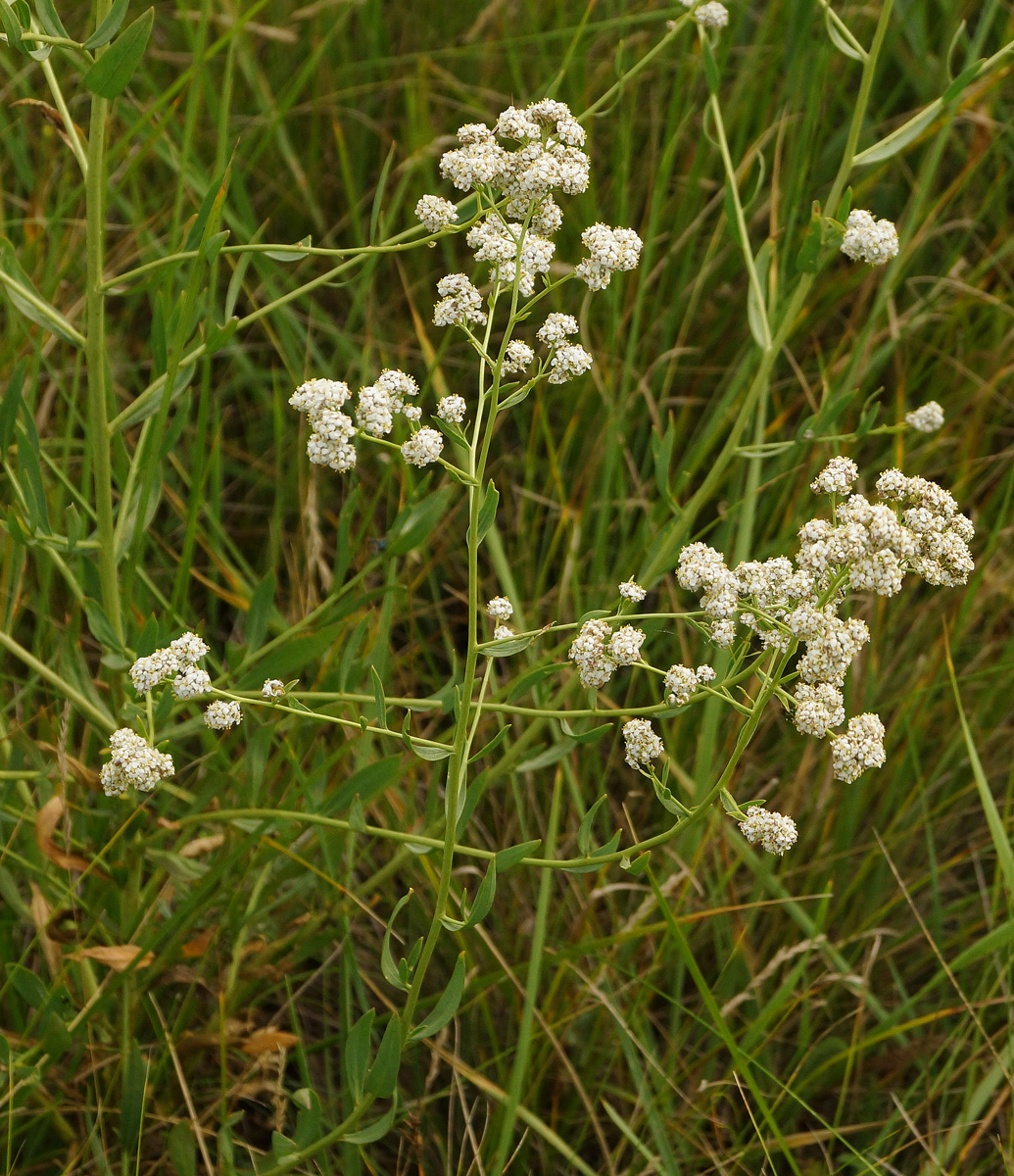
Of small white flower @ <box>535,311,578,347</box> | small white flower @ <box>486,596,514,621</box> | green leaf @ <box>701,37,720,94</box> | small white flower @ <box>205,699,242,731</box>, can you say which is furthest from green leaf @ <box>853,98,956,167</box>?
small white flower @ <box>205,699,242,731</box>

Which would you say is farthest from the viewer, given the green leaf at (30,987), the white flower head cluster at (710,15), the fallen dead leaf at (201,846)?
the fallen dead leaf at (201,846)

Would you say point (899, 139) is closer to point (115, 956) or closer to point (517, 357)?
point (517, 357)

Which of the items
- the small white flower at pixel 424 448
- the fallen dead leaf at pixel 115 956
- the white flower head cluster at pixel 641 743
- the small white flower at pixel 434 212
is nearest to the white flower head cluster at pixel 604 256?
the small white flower at pixel 434 212

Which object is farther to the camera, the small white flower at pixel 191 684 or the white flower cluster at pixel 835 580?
the small white flower at pixel 191 684

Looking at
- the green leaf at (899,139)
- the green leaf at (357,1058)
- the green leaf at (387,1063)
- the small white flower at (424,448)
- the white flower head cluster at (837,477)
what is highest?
the green leaf at (899,139)

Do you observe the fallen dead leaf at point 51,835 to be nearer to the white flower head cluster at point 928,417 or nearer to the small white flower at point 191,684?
the small white flower at point 191,684

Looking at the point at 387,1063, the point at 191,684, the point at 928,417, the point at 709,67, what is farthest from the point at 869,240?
the point at 387,1063
